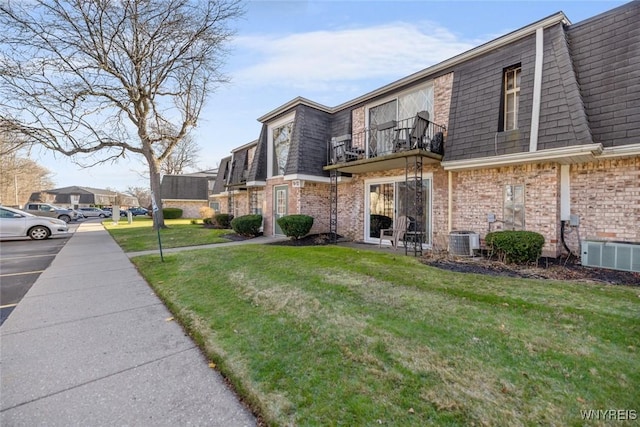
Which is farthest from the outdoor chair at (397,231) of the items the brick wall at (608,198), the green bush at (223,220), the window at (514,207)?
the green bush at (223,220)

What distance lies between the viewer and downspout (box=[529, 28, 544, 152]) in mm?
6535

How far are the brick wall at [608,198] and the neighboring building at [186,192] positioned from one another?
31.5 meters

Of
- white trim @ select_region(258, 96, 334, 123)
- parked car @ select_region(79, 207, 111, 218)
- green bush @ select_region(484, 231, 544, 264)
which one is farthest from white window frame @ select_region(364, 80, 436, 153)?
parked car @ select_region(79, 207, 111, 218)

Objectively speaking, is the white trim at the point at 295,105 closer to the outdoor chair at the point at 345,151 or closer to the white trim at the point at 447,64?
the white trim at the point at 447,64

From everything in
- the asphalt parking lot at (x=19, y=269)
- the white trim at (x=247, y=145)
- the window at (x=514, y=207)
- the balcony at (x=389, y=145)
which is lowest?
the asphalt parking lot at (x=19, y=269)

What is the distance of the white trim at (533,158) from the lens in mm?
5750

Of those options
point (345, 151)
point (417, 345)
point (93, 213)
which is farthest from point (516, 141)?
point (93, 213)

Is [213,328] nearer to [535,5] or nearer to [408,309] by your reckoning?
[408,309]

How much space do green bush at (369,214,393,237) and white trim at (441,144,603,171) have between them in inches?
114

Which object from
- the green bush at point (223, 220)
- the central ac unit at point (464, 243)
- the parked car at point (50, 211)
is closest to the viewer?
the central ac unit at point (464, 243)

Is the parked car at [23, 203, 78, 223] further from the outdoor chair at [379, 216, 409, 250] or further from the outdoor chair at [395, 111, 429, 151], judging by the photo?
the outdoor chair at [395, 111, 429, 151]

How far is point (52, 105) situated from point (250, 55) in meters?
10.7

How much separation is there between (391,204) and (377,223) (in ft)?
3.06

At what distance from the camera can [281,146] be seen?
13148 mm
